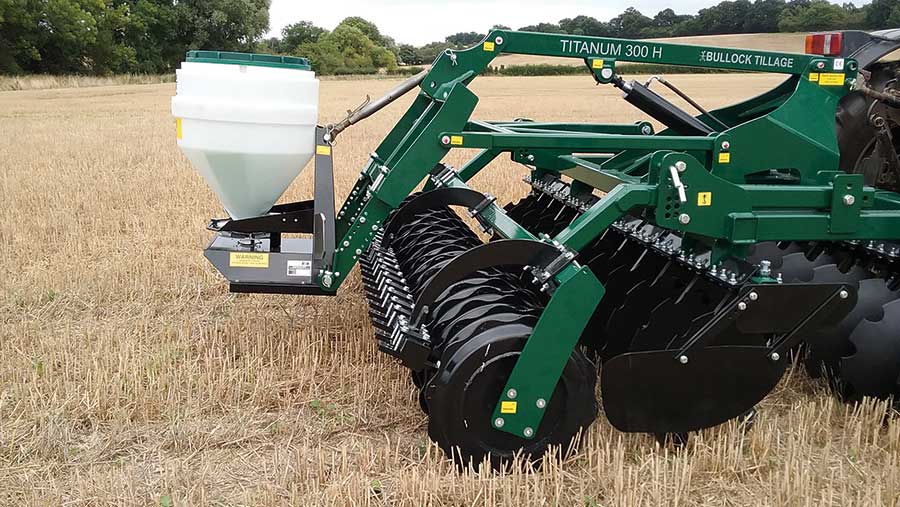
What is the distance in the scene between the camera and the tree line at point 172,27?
122 feet

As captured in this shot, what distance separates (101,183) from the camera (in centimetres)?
876

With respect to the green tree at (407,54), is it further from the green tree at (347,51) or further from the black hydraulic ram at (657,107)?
the black hydraulic ram at (657,107)

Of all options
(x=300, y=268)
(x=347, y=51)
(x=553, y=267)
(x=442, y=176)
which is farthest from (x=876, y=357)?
(x=347, y=51)

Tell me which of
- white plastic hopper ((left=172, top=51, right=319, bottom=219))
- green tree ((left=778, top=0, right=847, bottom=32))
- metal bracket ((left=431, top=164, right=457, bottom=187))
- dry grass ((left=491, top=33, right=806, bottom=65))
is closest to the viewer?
white plastic hopper ((left=172, top=51, right=319, bottom=219))

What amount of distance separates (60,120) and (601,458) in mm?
16726

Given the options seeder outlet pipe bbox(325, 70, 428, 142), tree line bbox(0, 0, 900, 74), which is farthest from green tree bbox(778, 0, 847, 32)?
seeder outlet pipe bbox(325, 70, 428, 142)

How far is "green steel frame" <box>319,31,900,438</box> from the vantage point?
2.90 meters

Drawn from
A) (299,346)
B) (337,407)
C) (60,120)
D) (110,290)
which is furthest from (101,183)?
(60,120)

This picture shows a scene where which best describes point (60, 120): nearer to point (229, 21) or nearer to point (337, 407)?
point (337, 407)

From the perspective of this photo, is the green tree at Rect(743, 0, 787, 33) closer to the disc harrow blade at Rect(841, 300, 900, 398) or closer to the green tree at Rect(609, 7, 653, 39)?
the green tree at Rect(609, 7, 653, 39)

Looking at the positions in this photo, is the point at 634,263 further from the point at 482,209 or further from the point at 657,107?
the point at 482,209

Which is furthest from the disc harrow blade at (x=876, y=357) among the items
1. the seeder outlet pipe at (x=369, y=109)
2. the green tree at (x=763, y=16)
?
the green tree at (x=763, y=16)

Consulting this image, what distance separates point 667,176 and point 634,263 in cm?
133

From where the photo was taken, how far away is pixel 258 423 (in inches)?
135
